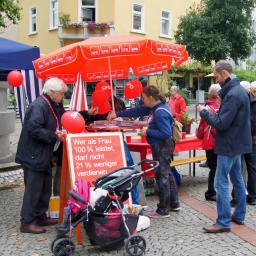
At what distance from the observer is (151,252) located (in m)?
4.59

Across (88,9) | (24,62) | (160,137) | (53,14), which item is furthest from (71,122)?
(53,14)

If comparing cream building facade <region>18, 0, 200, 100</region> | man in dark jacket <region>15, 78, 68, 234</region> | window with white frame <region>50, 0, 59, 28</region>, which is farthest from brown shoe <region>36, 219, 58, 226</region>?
window with white frame <region>50, 0, 59, 28</region>

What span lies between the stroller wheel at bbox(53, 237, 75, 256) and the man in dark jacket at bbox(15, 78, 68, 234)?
93cm

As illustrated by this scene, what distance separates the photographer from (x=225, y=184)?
499 centimetres

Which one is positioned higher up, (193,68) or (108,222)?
(193,68)

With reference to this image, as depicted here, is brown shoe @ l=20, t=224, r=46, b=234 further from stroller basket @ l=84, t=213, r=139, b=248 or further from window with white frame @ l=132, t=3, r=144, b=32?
window with white frame @ l=132, t=3, r=144, b=32

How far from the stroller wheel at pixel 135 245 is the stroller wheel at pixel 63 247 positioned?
0.55 metres

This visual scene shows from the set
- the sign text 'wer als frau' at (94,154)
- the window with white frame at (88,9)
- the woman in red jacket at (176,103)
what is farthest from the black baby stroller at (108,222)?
the window with white frame at (88,9)

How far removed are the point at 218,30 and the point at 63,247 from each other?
75.7 feet

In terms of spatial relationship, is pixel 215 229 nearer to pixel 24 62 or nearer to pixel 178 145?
pixel 178 145

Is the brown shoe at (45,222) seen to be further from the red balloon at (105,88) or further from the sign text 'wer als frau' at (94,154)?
the red balloon at (105,88)

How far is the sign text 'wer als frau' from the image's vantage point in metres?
5.06

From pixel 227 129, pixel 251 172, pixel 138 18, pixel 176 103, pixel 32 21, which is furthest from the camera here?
pixel 32 21

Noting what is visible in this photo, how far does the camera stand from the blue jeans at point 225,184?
495 cm
